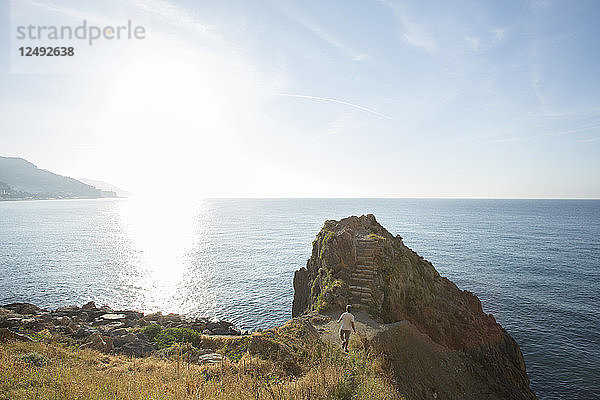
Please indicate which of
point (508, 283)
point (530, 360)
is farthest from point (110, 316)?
point (508, 283)

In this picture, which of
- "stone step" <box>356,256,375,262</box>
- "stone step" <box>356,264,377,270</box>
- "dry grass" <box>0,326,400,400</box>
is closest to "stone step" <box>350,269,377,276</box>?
"stone step" <box>356,264,377,270</box>

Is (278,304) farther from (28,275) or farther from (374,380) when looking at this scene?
(28,275)

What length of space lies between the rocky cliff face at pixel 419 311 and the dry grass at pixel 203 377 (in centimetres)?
386

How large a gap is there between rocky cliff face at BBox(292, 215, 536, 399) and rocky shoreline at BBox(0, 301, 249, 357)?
1248 centimetres

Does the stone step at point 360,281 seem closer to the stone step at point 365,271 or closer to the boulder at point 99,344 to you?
the stone step at point 365,271

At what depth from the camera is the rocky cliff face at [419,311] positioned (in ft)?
59.3

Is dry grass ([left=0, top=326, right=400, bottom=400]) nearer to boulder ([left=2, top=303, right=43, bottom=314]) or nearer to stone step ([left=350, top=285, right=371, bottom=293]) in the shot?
stone step ([left=350, top=285, right=371, bottom=293])

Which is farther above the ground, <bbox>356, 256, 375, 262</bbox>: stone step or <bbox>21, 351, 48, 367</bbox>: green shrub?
<bbox>356, 256, 375, 262</bbox>: stone step

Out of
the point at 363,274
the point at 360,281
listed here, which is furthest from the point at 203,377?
the point at 363,274

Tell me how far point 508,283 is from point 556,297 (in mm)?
6849

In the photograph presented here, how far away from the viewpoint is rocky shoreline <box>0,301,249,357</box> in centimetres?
2031

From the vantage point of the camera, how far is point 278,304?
43719 millimetres

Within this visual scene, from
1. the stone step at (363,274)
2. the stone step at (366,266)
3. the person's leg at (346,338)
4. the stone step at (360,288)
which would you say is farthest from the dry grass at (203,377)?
the stone step at (366,266)

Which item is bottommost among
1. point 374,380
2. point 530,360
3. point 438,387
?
point 530,360
